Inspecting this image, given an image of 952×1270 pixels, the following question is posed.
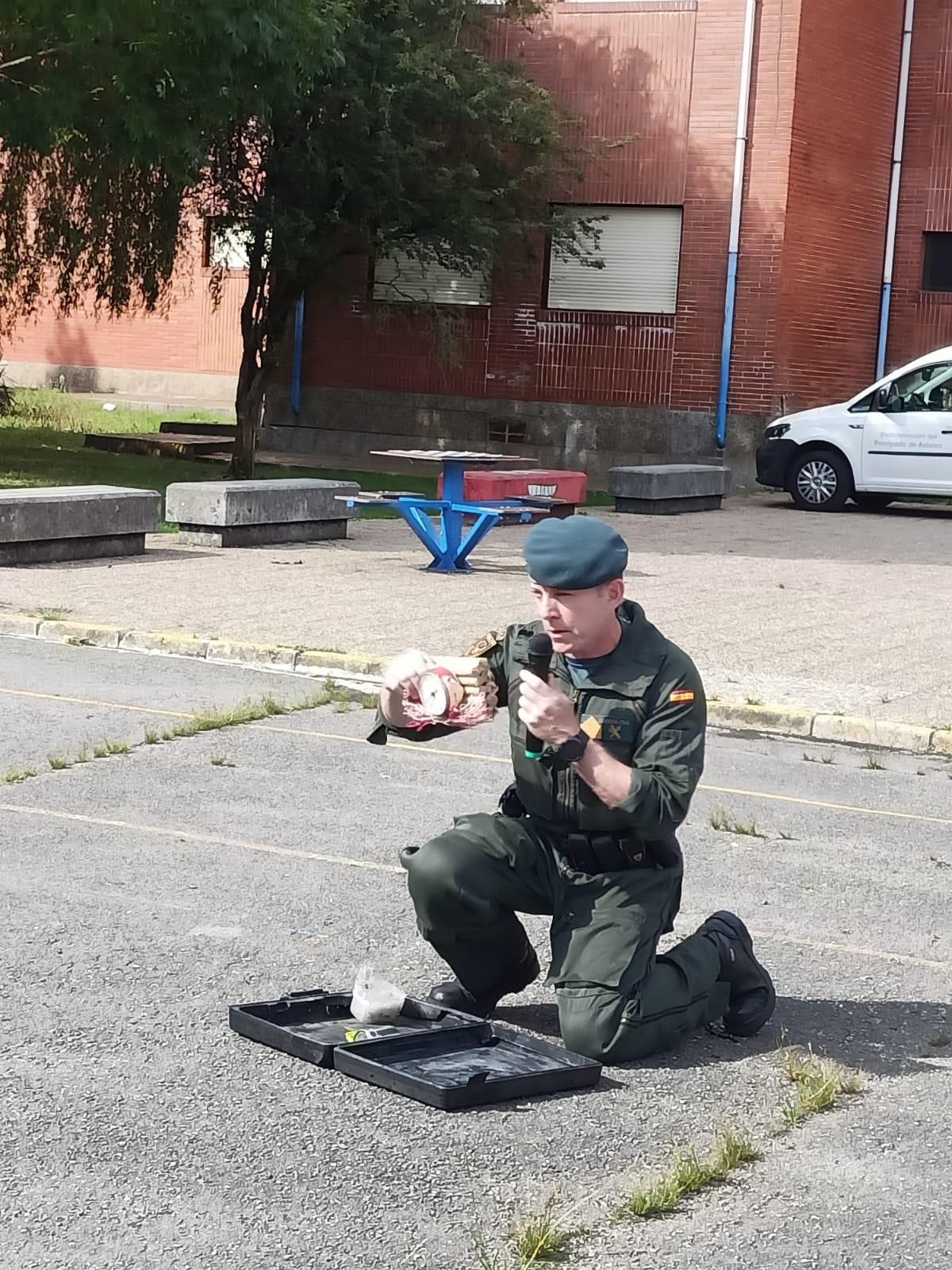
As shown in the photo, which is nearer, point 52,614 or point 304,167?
point 52,614

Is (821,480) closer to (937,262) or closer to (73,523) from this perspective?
(937,262)

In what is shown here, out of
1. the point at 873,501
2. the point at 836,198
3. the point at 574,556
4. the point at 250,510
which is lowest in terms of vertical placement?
the point at 250,510

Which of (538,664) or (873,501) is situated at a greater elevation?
(538,664)

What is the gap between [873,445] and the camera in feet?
79.5

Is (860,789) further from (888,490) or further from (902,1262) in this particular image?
(888,490)

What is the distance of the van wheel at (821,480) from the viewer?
2458cm

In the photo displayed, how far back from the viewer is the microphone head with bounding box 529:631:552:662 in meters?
4.70

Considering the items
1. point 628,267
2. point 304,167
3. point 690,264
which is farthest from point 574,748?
point 628,267

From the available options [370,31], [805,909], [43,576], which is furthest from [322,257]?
[805,909]

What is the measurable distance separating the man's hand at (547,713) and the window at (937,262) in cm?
2552

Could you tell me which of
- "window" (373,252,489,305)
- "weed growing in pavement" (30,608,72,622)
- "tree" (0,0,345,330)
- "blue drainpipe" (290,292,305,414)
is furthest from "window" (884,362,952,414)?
"weed growing in pavement" (30,608,72,622)

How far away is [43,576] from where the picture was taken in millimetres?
Result: 14141

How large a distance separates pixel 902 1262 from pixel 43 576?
36.8 feet

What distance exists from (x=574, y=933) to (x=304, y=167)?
18.5 m
